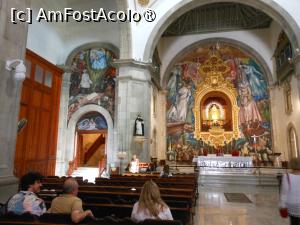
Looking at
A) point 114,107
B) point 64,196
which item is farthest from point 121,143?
point 64,196

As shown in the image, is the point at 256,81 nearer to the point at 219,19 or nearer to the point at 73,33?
the point at 219,19

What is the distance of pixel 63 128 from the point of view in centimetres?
1346

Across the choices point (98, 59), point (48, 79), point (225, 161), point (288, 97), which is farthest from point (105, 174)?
point (288, 97)

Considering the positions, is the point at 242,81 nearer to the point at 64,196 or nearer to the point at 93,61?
the point at 93,61

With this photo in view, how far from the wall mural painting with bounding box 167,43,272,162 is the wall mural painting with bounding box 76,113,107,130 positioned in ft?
19.0

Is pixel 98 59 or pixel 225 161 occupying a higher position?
pixel 98 59

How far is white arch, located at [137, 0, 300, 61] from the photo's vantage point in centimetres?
1132

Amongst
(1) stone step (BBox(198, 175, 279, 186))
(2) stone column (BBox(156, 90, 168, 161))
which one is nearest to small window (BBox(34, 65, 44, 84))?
(2) stone column (BBox(156, 90, 168, 161))

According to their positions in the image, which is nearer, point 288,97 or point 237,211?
point 237,211

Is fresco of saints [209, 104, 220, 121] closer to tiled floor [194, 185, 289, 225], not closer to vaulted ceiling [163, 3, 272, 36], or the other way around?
vaulted ceiling [163, 3, 272, 36]

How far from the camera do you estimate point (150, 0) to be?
1231 cm

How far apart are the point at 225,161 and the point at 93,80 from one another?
342 inches

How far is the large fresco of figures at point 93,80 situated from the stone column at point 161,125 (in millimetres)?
4610

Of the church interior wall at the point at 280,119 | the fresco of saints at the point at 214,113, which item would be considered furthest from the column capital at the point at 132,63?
the fresco of saints at the point at 214,113
